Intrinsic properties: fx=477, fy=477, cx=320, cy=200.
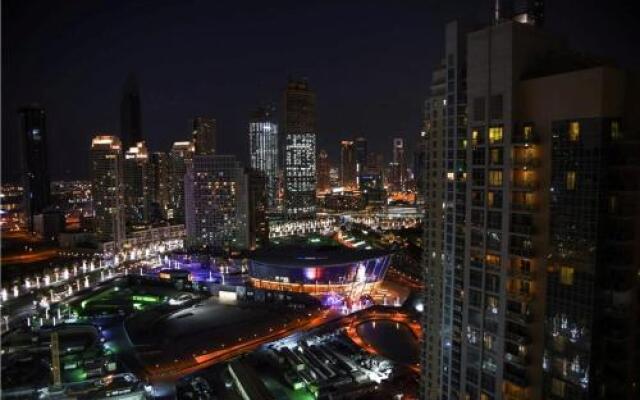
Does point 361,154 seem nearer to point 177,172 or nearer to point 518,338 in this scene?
point 177,172

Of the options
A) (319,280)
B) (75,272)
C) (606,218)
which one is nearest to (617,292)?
(606,218)

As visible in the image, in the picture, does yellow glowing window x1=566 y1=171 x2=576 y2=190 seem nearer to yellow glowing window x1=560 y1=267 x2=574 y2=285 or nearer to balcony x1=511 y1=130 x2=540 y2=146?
balcony x1=511 y1=130 x2=540 y2=146

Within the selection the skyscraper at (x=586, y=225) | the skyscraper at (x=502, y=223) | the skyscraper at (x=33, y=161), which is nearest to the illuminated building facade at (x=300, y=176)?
the skyscraper at (x=33, y=161)

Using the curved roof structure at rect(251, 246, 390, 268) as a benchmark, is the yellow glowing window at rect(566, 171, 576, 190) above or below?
above

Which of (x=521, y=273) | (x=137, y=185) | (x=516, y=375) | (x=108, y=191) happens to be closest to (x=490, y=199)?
(x=521, y=273)

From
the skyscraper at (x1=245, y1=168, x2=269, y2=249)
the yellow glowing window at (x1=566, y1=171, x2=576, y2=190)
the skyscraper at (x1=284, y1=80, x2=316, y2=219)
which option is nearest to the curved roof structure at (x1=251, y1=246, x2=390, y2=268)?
the skyscraper at (x1=245, y1=168, x2=269, y2=249)

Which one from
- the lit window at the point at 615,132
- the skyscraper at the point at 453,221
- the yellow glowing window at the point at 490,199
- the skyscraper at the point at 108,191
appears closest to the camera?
the lit window at the point at 615,132

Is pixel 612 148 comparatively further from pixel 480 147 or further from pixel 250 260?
pixel 250 260

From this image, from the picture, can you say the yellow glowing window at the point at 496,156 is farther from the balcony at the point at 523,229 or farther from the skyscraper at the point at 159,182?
the skyscraper at the point at 159,182
